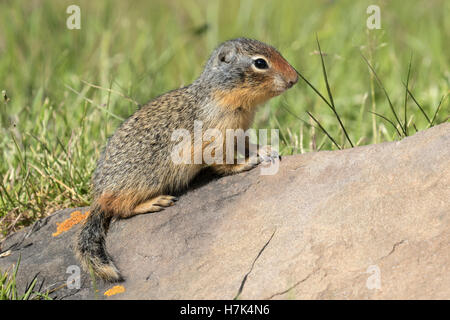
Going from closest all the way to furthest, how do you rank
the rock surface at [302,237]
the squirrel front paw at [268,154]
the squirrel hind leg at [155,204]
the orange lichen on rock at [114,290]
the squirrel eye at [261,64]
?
the rock surface at [302,237], the orange lichen on rock at [114,290], the squirrel hind leg at [155,204], the squirrel front paw at [268,154], the squirrel eye at [261,64]

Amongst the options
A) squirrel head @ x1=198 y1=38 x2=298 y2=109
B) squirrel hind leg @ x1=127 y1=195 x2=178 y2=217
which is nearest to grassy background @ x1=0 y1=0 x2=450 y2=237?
squirrel hind leg @ x1=127 y1=195 x2=178 y2=217

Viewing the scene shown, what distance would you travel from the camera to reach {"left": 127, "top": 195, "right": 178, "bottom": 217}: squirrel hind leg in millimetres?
4547

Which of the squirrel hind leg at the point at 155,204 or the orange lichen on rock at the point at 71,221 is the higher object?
the squirrel hind leg at the point at 155,204

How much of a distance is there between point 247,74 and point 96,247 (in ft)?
5.95

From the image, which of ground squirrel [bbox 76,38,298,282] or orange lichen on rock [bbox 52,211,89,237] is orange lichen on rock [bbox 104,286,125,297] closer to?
ground squirrel [bbox 76,38,298,282]

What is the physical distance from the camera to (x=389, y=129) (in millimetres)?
6023

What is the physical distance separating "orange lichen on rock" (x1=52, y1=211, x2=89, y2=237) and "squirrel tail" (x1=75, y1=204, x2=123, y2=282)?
6.7 inches

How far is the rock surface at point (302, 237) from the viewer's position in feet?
11.2

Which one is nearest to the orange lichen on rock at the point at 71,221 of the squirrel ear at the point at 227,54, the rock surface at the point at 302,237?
the rock surface at the point at 302,237

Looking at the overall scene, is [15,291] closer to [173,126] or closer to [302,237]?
[173,126]

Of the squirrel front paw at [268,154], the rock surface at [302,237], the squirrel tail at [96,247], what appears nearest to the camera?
the rock surface at [302,237]

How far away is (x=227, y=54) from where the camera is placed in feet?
16.4

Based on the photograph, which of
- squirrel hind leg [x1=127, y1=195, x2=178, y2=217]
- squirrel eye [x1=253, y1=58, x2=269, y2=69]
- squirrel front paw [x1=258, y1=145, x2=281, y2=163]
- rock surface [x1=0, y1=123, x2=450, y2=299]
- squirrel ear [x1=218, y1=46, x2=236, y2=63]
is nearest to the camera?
rock surface [x1=0, y1=123, x2=450, y2=299]

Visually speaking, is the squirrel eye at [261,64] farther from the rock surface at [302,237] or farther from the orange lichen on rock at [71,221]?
the orange lichen on rock at [71,221]
